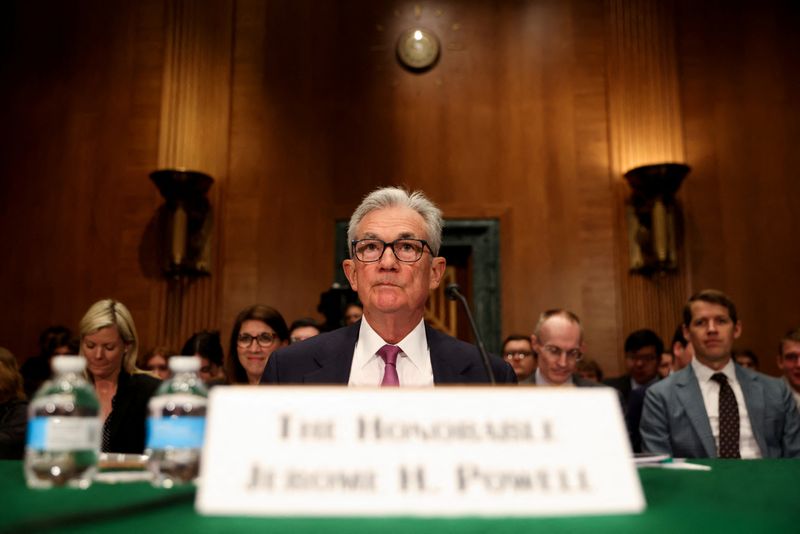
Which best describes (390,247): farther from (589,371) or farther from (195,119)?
(195,119)

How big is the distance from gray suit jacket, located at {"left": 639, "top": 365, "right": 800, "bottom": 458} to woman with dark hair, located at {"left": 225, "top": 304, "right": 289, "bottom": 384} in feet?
6.34

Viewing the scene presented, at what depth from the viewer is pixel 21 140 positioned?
6.80 metres

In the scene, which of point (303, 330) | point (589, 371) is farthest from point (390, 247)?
point (589, 371)

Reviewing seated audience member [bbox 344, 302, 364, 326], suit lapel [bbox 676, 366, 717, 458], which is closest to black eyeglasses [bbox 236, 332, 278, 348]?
seated audience member [bbox 344, 302, 364, 326]

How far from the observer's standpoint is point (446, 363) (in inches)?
93.7

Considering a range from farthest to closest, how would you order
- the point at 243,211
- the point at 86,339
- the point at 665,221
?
the point at 243,211, the point at 665,221, the point at 86,339

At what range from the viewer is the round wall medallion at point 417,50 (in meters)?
6.75

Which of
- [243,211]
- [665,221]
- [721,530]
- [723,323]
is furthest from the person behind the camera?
[243,211]

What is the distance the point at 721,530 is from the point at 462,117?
20.1 ft

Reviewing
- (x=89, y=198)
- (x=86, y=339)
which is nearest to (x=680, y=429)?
(x=86, y=339)

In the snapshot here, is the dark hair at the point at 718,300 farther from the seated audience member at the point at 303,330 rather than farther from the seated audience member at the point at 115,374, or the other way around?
the seated audience member at the point at 115,374

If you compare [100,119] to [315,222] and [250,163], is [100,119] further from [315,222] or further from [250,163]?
[315,222]

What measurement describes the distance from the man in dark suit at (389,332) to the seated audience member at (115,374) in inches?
41.2

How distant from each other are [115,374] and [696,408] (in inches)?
111
